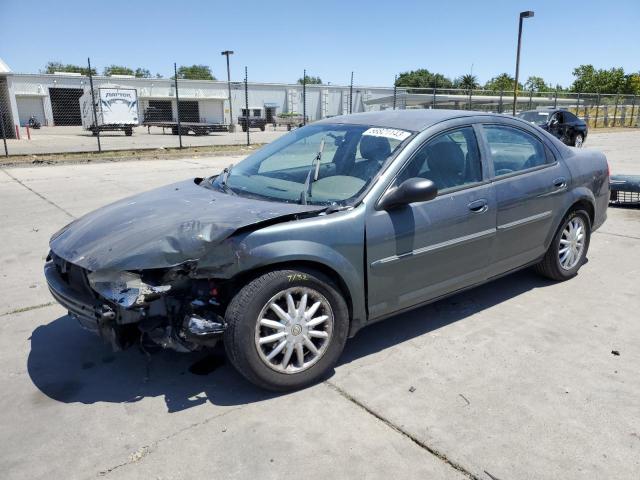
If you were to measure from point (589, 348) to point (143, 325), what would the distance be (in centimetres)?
298

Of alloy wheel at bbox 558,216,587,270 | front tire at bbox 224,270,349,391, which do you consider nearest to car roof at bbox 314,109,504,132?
alloy wheel at bbox 558,216,587,270

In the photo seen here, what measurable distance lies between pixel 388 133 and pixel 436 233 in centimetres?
81

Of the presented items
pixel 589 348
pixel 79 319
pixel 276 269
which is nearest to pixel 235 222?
pixel 276 269

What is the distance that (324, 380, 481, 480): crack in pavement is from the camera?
238 centimetres

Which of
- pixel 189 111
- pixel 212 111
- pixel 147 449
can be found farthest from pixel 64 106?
pixel 147 449

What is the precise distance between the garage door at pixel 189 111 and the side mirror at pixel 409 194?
49.7 m

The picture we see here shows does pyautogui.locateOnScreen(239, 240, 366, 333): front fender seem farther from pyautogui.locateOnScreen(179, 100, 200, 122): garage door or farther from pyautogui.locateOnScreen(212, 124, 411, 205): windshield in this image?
pyautogui.locateOnScreen(179, 100, 200, 122): garage door

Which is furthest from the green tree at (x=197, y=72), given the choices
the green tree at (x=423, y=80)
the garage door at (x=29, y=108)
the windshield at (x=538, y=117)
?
the windshield at (x=538, y=117)

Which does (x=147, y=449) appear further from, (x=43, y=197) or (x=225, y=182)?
(x=43, y=197)

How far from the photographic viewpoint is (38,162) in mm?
15328

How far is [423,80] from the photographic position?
330 ft

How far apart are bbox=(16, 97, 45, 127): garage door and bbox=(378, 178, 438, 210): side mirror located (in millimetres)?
48967

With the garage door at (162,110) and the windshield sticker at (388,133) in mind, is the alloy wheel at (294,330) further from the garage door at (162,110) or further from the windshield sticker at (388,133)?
the garage door at (162,110)

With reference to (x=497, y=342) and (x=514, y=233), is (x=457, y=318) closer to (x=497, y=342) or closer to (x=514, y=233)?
(x=497, y=342)
